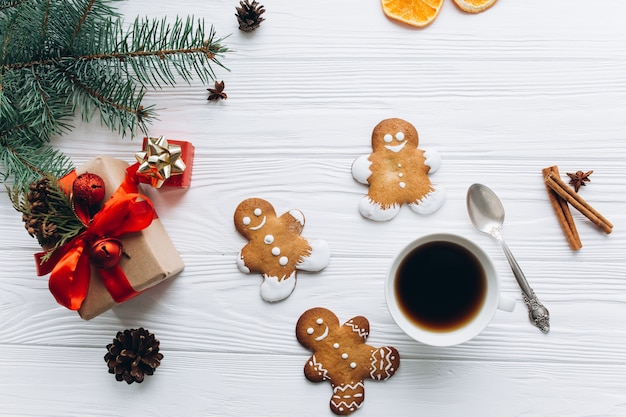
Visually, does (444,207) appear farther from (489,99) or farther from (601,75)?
(601,75)

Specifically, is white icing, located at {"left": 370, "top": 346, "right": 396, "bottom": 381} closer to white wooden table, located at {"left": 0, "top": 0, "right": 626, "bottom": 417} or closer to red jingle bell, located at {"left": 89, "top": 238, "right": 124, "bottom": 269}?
white wooden table, located at {"left": 0, "top": 0, "right": 626, "bottom": 417}

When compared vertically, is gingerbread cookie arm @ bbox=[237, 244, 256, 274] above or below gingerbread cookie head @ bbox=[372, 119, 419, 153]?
below

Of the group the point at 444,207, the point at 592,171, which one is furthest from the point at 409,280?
the point at 592,171

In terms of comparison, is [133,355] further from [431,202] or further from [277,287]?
[431,202]

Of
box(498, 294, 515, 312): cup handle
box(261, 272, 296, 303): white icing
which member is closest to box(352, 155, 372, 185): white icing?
box(261, 272, 296, 303): white icing

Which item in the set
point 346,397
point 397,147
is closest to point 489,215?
point 397,147
